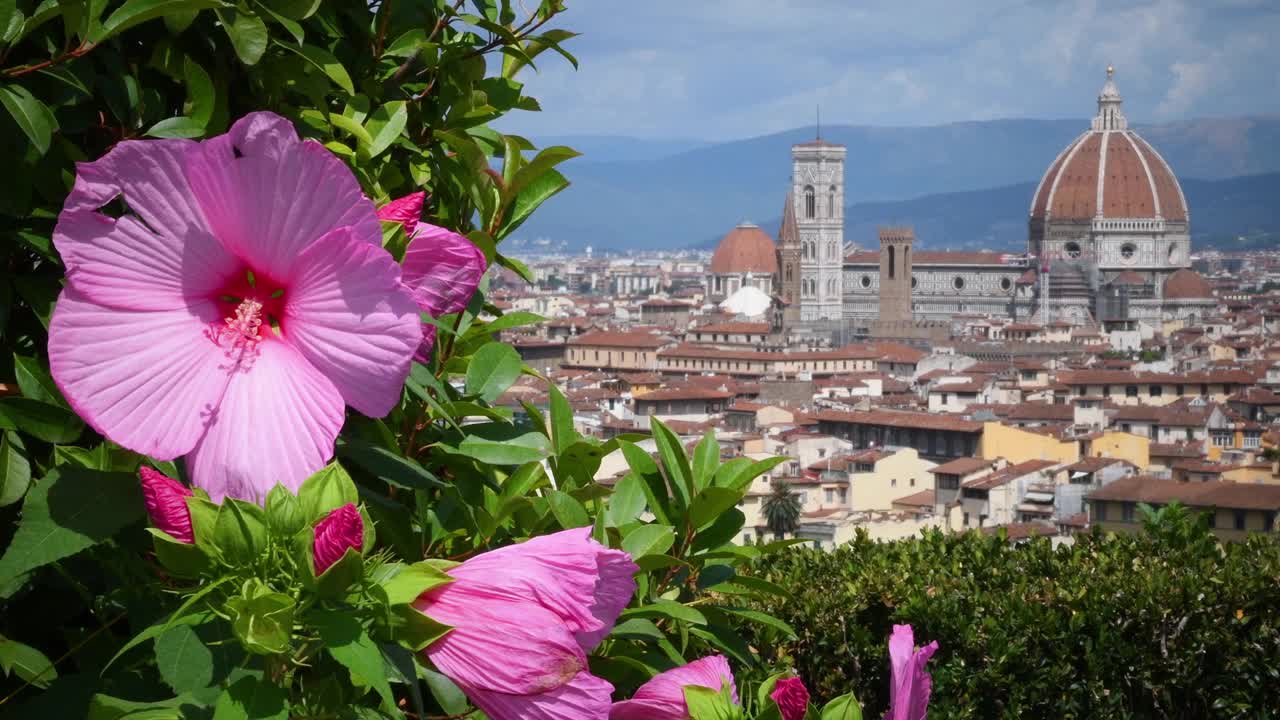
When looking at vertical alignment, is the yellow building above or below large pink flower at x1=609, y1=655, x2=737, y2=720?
below

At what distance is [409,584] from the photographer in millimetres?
407

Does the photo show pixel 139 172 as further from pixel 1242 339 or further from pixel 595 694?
pixel 1242 339

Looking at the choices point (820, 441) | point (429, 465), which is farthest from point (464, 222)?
point (820, 441)

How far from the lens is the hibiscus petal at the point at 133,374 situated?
410mm

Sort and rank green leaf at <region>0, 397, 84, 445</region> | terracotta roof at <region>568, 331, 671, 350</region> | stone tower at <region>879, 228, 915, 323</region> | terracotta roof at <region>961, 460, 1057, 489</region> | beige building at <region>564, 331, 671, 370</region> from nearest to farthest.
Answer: green leaf at <region>0, 397, 84, 445</region>, terracotta roof at <region>961, 460, 1057, 489</region>, beige building at <region>564, 331, 671, 370</region>, terracotta roof at <region>568, 331, 671, 350</region>, stone tower at <region>879, 228, 915, 323</region>

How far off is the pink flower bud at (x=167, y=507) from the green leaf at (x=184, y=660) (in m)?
0.03

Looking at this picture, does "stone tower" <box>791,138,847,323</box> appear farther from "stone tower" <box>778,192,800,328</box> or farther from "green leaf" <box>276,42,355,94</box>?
"green leaf" <box>276,42,355,94</box>

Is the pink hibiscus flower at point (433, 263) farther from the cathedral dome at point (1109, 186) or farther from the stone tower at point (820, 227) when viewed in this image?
the cathedral dome at point (1109, 186)

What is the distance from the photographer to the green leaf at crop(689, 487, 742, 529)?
61cm

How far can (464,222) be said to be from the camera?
67 cm

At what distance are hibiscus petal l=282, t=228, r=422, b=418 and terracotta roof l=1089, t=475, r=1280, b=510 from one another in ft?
44.1

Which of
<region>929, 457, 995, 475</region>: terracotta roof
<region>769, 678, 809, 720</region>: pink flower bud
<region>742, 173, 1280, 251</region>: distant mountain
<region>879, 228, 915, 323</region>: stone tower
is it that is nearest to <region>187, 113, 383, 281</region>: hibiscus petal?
<region>769, 678, 809, 720</region>: pink flower bud

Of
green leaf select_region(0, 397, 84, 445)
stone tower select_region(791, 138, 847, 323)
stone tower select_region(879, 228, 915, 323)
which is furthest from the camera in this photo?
stone tower select_region(879, 228, 915, 323)

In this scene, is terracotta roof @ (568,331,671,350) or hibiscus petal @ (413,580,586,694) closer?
hibiscus petal @ (413,580,586,694)
